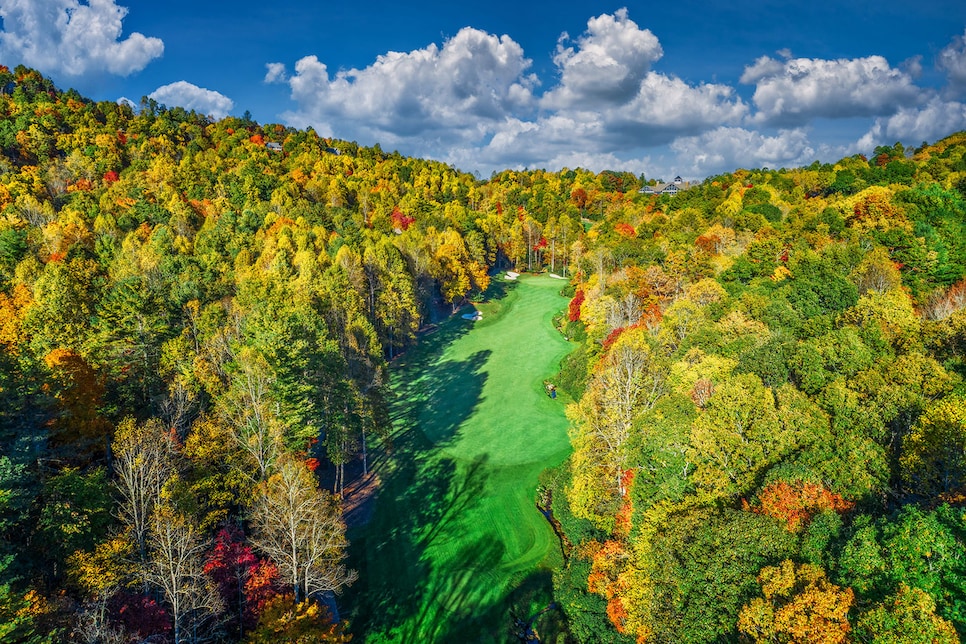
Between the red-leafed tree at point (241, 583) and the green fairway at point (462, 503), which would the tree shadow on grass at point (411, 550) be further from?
the red-leafed tree at point (241, 583)

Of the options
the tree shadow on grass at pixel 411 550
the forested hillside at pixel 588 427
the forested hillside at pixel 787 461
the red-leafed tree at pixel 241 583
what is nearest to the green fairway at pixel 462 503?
the tree shadow on grass at pixel 411 550

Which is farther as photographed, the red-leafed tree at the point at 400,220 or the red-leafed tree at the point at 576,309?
the red-leafed tree at the point at 400,220

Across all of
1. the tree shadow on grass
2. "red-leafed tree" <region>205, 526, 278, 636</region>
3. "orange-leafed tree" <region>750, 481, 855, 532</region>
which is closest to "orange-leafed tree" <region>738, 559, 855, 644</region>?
"orange-leafed tree" <region>750, 481, 855, 532</region>

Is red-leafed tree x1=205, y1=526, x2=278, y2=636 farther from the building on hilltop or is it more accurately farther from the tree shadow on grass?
the building on hilltop

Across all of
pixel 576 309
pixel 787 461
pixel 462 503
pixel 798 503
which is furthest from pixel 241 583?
pixel 576 309

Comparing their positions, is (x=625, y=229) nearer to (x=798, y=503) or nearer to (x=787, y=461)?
(x=787, y=461)

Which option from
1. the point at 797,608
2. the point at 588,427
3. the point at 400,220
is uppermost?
the point at 400,220
